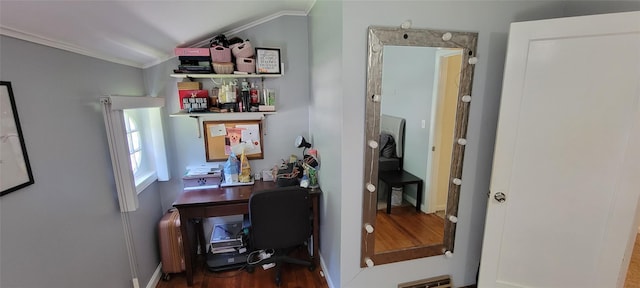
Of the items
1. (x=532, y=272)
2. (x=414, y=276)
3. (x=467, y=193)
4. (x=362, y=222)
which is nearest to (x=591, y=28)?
(x=467, y=193)

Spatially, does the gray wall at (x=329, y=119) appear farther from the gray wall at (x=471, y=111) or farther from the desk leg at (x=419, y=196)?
the desk leg at (x=419, y=196)

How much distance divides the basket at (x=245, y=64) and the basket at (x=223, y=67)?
0.07 meters

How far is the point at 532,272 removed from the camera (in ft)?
5.55

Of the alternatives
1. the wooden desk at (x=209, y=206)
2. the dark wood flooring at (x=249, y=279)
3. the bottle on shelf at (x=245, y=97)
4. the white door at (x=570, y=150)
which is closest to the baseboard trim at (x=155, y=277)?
the dark wood flooring at (x=249, y=279)

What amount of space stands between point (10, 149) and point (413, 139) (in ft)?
6.66

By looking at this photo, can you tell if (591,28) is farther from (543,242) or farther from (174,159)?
(174,159)

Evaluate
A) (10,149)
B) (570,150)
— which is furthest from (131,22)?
(570,150)

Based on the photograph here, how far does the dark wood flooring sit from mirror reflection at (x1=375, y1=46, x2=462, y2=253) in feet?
2.64

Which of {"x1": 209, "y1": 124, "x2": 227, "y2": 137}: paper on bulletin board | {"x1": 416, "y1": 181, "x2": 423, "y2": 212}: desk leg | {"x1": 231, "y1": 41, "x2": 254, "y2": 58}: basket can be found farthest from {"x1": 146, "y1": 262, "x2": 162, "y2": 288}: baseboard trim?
{"x1": 416, "y1": 181, "x2": 423, "y2": 212}: desk leg

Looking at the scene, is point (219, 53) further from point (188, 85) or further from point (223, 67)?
point (188, 85)

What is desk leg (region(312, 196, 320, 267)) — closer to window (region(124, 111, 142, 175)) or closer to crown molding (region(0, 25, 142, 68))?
window (region(124, 111, 142, 175))

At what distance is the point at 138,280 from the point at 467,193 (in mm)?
2505

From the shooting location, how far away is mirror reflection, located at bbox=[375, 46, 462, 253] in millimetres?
1562

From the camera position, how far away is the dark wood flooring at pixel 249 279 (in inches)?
83.6
